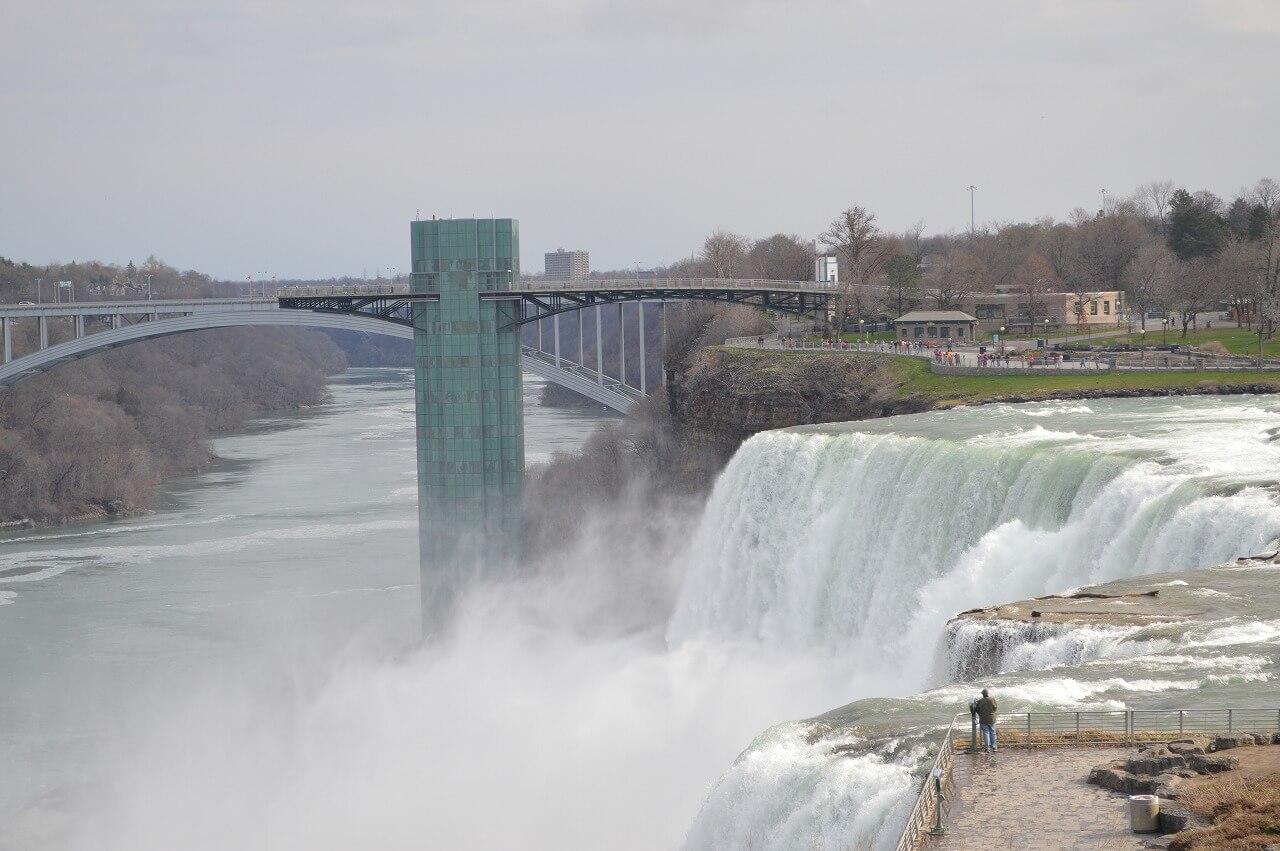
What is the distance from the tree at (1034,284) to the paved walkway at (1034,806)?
37.2m

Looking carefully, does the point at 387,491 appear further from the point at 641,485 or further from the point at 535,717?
the point at 535,717

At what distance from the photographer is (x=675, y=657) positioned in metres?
28.2

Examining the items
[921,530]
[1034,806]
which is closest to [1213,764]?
[1034,806]

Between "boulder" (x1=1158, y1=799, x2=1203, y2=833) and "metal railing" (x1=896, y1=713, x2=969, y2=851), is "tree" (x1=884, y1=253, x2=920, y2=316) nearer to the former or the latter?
"metal railing" (x1=896, y1=713, x2=969, y2=851)

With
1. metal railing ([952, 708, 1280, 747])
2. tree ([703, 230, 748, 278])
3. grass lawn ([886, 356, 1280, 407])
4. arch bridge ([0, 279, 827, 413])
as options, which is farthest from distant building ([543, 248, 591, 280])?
metal railing ([952, 708, 1280, 747])

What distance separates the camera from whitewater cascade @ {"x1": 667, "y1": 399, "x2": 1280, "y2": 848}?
1475 cm

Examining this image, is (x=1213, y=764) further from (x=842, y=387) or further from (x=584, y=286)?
(x=584, y=286)

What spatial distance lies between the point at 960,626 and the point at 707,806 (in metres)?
3.63

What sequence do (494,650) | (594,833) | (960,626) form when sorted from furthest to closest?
(494,650), (594,833), (960,626)

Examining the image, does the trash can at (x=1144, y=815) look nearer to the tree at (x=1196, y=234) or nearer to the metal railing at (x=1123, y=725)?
the metal railing at (x=1123, y=725)

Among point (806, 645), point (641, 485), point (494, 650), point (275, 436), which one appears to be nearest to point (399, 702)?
point (494, 650)

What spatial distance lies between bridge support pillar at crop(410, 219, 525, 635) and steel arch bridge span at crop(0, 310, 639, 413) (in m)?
2.63

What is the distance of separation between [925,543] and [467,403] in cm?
1849

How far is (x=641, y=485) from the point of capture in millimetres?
47344
